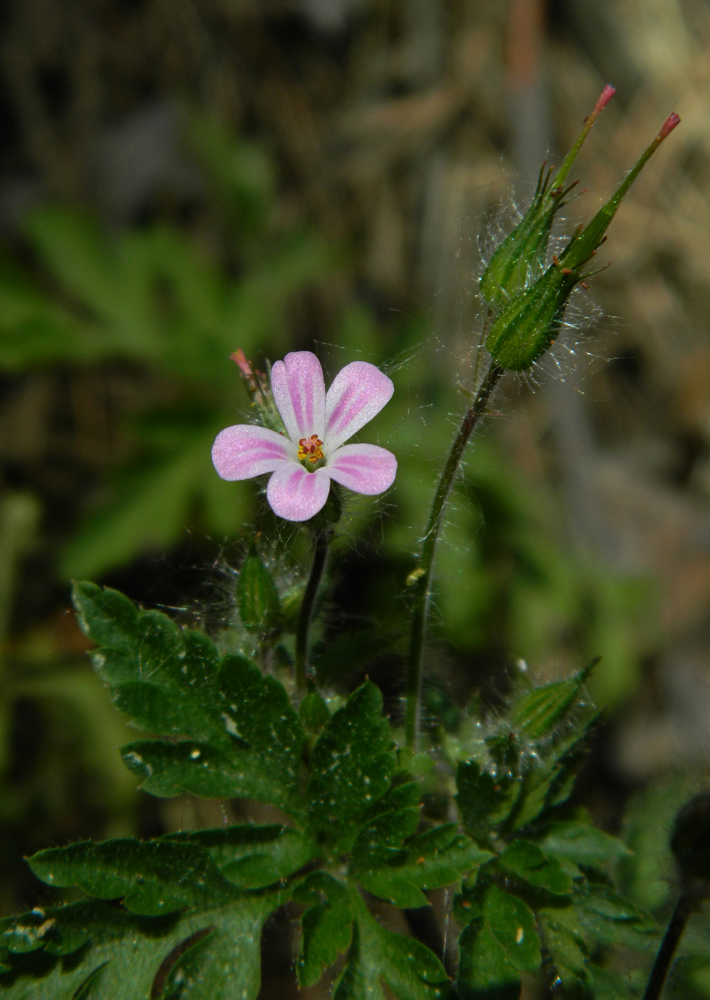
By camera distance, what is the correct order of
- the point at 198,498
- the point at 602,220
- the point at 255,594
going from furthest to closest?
1. the point at 198,498
2. the point at 255,594
3. the point at 602,220

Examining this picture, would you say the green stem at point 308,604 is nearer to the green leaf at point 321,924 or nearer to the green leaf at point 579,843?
the green leaf at point 321,924

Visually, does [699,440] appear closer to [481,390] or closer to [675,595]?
[675,595]

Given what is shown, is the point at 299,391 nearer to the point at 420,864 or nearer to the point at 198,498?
the point at 420,864

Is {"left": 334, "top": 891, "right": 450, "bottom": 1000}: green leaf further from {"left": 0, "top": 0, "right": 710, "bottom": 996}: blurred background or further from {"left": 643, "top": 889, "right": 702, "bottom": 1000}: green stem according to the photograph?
{"left": 0, "top": 0, "right": 710, "bottom": 996}: blurred background

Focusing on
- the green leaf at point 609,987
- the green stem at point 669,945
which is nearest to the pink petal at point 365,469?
the green stem at point 669,945

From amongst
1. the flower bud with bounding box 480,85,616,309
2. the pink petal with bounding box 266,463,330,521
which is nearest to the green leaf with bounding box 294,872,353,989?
the pink petal with bounding box 266,463,330,521

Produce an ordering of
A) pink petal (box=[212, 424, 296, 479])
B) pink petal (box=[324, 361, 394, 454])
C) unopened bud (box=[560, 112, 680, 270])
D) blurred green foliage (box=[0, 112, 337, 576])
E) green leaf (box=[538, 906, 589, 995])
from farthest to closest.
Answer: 1. blurred green foliage (box=[0, 112, 337, 576])
2. green leaf (box=[538, 906, 589, 995])
3. pink petal (box=[324, 361, 394, 454])
4. pink petal (box=[212, 424, 296, 479])
5. unopened bud (box=[560, 112, 680, 270])

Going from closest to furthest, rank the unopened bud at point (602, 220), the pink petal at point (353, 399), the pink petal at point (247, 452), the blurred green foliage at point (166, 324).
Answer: the unopened bud at point (602, 220), the pink petal at point (247, 452), the pink petal at point (353, 399), the blurred green foliage at point (166, 324)

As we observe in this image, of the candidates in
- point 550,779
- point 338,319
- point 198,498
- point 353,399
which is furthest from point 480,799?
point 338,319
